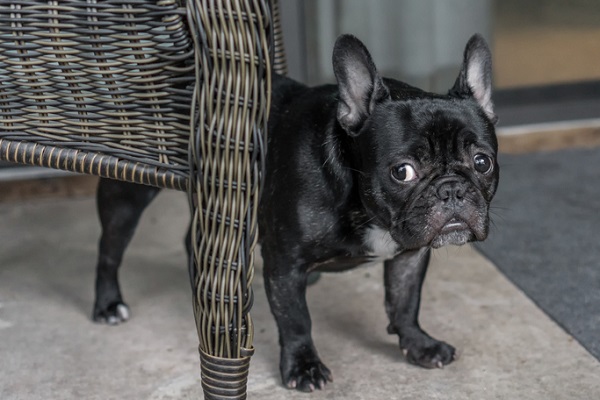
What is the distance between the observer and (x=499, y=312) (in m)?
2.10

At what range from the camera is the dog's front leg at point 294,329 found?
174 cm

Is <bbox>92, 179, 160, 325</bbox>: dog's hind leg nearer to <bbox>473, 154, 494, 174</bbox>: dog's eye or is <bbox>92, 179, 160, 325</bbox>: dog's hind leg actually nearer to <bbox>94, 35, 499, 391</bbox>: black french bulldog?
<bbox>94, 35, 499, 391</bbox>: black french bulldog

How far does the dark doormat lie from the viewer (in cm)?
210

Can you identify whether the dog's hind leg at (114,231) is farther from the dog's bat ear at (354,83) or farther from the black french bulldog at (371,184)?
the dog's bat ear at (354,83)

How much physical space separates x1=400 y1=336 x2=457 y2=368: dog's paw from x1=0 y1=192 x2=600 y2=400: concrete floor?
0.02m

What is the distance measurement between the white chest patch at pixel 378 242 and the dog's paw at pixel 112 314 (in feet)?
2.26

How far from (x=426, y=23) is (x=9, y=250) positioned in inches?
64.1

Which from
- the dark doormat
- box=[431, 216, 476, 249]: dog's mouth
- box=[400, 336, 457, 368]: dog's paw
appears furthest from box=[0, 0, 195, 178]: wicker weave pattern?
the dark doormat

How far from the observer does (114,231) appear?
2.08 m

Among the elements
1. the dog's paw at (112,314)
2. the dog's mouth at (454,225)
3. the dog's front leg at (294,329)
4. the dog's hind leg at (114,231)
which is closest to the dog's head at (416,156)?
the dog's mouth at (454,225)

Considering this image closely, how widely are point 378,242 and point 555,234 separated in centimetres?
101

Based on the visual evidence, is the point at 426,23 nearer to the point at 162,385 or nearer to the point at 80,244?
the point at 80,244

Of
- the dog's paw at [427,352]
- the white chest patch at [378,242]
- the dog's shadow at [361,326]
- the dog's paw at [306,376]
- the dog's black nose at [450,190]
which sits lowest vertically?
the dog's shadow at [361,326]

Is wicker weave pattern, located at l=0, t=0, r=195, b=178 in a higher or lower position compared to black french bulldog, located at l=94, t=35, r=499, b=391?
higher
